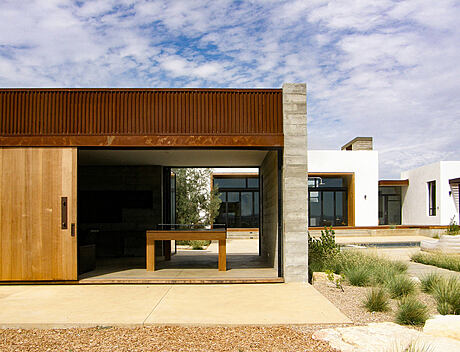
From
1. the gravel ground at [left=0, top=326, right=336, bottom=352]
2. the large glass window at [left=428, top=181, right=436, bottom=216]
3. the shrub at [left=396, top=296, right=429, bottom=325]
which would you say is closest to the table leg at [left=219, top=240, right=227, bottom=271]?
the gravel ground at [left=0, top=326, right=336, bottom=352]

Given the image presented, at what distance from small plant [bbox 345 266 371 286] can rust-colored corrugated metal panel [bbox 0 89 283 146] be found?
125 inches

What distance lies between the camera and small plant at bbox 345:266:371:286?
934cm

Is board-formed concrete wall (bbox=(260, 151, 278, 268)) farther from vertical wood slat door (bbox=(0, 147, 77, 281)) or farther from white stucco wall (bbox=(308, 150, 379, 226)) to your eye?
white stucco wall (bbox=(308, 150, 379, 226))

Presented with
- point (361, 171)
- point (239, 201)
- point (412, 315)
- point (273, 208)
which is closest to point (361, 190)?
point (361, 171)

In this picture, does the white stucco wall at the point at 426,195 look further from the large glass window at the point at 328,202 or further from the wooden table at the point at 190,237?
the wooden table at the point at 190,237

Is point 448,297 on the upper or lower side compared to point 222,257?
lower

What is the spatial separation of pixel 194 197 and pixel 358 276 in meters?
14.8

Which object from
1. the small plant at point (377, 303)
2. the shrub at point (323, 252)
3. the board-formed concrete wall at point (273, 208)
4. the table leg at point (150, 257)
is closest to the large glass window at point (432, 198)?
the board-formed concrete wall at point (273, 208)

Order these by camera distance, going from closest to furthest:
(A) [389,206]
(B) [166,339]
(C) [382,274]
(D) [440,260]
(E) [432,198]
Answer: (B) [166,339] < (C) [382,274] < (D) [440,260] < (E) [432,198] < (A) [389,206]

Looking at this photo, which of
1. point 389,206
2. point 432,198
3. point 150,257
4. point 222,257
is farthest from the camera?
point 389,206

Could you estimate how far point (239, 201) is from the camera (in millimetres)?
29016

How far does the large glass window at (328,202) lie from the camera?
2886cm

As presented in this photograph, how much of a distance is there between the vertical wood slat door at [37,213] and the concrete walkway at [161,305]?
0.41 m

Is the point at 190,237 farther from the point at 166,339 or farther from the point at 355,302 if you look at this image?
the point at 166,339
